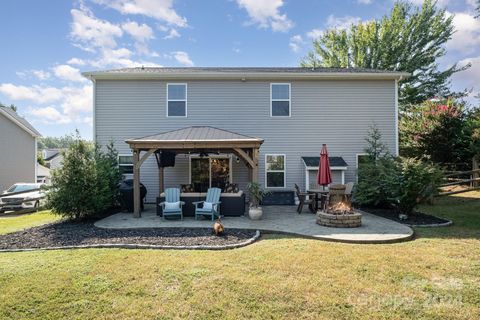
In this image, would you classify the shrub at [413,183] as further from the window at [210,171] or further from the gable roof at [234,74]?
the window at [210,171]

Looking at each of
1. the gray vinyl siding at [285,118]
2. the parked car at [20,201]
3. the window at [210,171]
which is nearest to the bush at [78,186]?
the gray vinyl siding at [285,118]

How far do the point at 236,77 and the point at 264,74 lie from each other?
1.24m

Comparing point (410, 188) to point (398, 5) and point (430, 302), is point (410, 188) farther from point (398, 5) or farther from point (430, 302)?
point (398, 5)

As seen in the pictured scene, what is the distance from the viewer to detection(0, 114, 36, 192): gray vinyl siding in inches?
779

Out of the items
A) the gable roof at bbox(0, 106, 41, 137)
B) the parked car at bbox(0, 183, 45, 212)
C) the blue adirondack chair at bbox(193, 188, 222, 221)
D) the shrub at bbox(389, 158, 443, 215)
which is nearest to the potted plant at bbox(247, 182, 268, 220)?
the blue adirondack chair at bbox(193, 188, 222, 221)

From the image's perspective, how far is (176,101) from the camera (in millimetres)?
12969

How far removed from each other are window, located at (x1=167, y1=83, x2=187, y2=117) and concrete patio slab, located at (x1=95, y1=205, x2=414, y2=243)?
466 cm

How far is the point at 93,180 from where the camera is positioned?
922 centimetres

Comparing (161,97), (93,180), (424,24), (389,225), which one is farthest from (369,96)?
(424,24)

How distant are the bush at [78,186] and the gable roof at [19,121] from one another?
15.0 m

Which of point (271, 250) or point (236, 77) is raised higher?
point (236, 77)

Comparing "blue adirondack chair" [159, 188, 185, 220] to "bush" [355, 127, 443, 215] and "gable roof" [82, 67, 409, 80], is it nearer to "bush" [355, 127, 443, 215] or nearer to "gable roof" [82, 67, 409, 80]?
"gable roof" [82, 67, 409, 80]

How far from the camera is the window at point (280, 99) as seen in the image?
1301cm

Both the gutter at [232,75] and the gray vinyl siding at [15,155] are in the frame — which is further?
the gray vinyl siding at [15,155]
